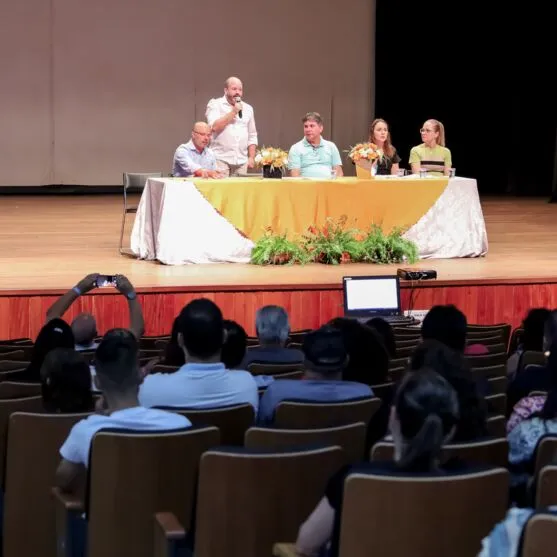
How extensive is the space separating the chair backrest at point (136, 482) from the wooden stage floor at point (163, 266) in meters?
4.32

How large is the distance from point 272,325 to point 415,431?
2.33 metres

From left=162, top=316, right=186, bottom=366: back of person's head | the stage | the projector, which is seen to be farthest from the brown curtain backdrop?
left=162, top=316, right=186, bottom=366: back of person's head

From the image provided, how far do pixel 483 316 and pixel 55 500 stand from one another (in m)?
5.11

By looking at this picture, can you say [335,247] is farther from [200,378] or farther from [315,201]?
[200,378]

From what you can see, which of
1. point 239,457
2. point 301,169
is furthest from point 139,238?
point 239,457

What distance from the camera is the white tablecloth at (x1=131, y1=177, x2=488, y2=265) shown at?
27.2ft

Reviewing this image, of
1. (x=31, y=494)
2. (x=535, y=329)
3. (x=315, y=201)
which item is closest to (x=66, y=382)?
(x=31, y=494)

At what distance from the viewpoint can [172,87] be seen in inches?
597

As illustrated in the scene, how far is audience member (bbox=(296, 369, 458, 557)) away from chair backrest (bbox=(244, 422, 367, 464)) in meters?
0.50

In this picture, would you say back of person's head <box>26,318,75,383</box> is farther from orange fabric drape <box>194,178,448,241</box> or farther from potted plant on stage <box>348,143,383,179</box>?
potted plant on stage <box>348,143,383,179</box>

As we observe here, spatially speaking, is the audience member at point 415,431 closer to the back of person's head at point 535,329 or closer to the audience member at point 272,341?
the audience member at point 272,341

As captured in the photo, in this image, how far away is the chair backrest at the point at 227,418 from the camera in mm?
3219

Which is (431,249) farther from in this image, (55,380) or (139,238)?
(55,380)

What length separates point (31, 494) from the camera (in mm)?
3252
